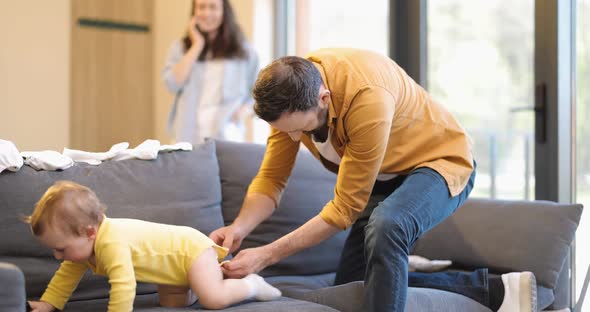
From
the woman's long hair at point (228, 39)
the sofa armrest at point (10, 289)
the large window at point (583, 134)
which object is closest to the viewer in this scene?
the sofa armrest at point (10, 289)

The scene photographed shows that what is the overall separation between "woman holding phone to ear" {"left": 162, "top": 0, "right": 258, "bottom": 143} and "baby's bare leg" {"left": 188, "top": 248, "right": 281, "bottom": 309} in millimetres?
2257

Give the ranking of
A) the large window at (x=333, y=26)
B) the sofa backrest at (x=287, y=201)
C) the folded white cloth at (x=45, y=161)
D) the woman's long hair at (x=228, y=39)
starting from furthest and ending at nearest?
the large window at (x=333, y=26), the woman's long hair at (x=228, y=39), the sofa backrest at (x=287, y=201), the folded white cloth at (x=45, y=161)

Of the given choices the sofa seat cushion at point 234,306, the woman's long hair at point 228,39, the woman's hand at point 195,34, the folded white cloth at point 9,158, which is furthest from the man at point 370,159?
the woman's hand at point 195,34

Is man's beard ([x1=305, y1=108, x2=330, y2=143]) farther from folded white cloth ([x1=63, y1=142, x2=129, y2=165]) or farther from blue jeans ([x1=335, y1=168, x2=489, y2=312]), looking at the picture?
folded white cloth ([x1=63, y1=142, x2=129, y2=165])

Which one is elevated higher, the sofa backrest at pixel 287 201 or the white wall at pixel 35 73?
the white wall at pixel 35 73

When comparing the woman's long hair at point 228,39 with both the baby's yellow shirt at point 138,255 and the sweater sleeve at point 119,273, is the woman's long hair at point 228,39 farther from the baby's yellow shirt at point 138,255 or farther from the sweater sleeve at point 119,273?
the sweater sleeve at point 119,273

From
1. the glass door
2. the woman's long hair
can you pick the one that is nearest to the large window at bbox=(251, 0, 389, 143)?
the glass door

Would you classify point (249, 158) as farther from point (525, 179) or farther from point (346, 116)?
point (525, 179)

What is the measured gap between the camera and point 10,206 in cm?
215

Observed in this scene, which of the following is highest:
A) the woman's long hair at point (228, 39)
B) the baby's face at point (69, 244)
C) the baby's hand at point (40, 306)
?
the woman's long hair at point (228, 39)

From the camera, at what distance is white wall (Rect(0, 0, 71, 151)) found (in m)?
5.17

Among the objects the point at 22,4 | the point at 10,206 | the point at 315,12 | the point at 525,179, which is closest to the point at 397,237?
the point at 10,206

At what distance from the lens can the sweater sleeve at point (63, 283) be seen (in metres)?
2.03

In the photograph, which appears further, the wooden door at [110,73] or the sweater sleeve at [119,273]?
the wooden door at [110,73]
